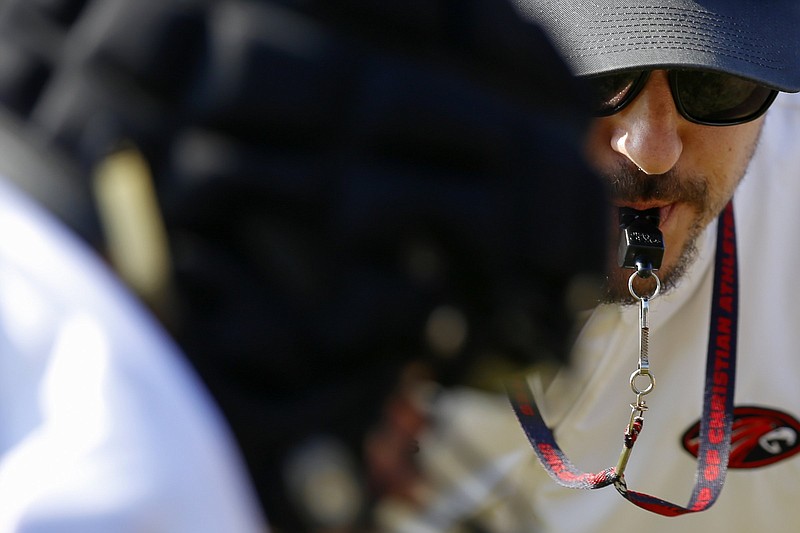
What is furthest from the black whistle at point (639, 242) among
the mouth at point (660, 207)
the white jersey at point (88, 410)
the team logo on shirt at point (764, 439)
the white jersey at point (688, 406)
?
the white jersey at point (88, 410)

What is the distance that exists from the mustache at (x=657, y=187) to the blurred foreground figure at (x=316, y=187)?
816mm

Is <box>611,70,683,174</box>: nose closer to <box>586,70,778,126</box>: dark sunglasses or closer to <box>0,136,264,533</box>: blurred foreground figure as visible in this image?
<box>586,70,778,126</box>: dark sunglasses

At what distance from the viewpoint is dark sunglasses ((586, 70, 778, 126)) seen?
1.23m

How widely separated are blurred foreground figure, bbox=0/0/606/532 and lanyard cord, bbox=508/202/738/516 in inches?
26.9

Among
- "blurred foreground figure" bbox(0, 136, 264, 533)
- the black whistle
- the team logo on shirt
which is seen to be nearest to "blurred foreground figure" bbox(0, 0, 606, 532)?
"blurred foreground figure" bbox(0, 136, 264, 533)

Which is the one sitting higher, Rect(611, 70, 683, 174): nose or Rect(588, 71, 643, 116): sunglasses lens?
Rect(588, 71, 643, 116): sunglasses lens

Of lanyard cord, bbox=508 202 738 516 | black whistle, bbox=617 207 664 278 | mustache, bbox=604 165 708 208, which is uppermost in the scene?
mustache, bbox=604 165 708 208

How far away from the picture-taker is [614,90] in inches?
48.8

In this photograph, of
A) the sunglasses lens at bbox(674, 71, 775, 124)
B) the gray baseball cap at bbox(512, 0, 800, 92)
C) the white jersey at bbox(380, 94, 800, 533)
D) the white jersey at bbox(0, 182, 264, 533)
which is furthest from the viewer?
the white jersey at bbox(380, 94, 800, 533)

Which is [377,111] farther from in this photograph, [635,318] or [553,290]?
[635,318]

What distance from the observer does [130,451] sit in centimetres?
37

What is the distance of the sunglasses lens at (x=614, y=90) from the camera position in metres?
1.22

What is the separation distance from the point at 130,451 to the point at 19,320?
7 cm

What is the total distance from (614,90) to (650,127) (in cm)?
8
